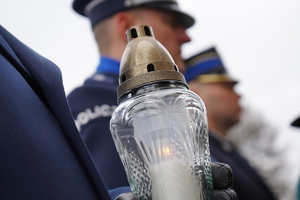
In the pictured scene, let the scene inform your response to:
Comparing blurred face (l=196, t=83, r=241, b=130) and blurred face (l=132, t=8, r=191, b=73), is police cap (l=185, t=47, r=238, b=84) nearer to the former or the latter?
blurred face (l=196, t=83, r=241, b=130)

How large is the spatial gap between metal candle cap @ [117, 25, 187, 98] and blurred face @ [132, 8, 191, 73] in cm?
167

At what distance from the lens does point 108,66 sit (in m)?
2.36

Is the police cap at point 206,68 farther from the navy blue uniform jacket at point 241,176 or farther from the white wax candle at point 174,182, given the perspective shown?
the white wax candle at point 174,182

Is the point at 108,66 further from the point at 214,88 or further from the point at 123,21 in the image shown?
the point at 214,88

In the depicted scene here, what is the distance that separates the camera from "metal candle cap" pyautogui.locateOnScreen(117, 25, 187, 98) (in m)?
0.84

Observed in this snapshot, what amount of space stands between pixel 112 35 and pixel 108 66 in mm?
350

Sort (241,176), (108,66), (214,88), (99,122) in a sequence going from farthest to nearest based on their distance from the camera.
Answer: (214,88)
(241,176)
(108,66)
(99,122)

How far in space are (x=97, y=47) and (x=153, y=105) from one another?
6.60 feet

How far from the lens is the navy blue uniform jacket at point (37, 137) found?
71 centimetres

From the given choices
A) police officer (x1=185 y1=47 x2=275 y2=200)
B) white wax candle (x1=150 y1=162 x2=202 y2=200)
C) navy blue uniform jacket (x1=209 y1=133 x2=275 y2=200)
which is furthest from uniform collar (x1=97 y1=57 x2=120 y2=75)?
police officer (x1=185 y1=47 x2=275 y2=200)

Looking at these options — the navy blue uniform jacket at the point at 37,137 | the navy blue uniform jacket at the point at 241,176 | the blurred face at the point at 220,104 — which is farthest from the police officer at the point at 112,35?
the blurred face at the point at 220,104

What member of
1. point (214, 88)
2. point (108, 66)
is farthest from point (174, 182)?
point (214, 88)

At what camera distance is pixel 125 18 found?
A: 2639 mm

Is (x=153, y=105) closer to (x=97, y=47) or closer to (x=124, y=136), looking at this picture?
(x=124, y=136)
